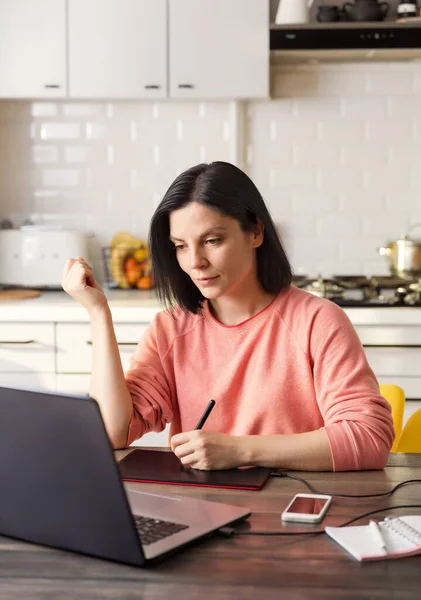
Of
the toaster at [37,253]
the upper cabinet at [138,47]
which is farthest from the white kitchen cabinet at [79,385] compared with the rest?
the upper cabinet at [138,47]

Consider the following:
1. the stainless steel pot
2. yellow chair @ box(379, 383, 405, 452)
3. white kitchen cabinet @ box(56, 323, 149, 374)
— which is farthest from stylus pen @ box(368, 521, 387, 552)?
the stainless steel pot

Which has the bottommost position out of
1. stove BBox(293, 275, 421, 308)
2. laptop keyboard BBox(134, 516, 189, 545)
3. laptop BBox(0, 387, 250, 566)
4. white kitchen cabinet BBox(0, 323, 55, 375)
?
white kitchen cabinet BBox(0, 323, 55, 375)

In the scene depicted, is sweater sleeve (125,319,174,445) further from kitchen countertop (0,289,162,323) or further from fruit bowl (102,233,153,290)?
fruit bowl (102,233,153,290)

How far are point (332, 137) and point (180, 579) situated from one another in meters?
3.24

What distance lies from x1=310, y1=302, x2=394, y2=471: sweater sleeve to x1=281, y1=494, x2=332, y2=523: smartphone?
0.21m

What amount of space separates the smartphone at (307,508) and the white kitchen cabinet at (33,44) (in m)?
2.82

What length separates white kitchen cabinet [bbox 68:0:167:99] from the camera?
12.3 feet

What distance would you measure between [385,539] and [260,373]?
0.68 metres

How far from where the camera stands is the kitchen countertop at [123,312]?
3.41 metres

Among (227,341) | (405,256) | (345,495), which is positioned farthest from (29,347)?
(345,495)

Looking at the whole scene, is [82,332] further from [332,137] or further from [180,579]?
[180,579]

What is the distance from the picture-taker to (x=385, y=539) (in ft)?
3.95

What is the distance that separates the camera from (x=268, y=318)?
6.18 feet

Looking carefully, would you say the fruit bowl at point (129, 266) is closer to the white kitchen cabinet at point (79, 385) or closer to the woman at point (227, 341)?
the white kitchen cabinet at point (79, 385)
